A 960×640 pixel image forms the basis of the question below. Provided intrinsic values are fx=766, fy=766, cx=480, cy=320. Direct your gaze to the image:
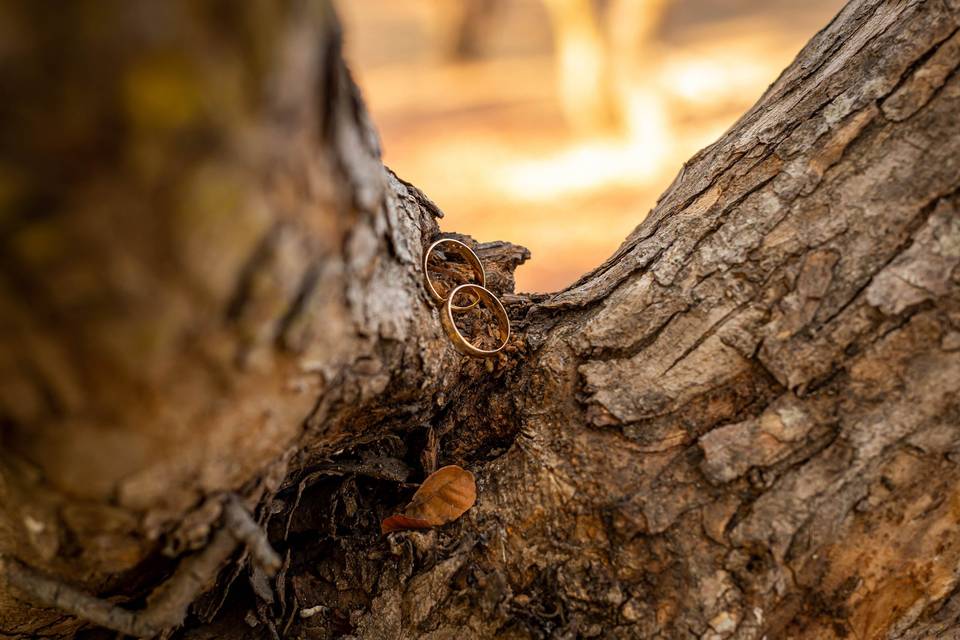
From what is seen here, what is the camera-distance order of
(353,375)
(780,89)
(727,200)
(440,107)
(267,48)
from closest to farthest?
(267,48), (353,375), (727,200), (780,89), (440,107)

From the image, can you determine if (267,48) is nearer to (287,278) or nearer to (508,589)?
(287,278)

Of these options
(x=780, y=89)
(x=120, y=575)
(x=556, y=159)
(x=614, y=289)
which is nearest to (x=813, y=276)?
(x=614, y=289)

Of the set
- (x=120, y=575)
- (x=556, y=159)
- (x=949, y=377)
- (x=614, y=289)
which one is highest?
(x=556, y=159)

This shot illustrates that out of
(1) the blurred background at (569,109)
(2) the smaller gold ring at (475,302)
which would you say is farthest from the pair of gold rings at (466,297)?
(1) the blurred background at (569,109)

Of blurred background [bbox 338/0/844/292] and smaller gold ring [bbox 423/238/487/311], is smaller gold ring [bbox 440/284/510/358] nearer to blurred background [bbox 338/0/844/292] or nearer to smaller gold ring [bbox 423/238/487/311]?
smaller gold ring [bbox 423/238/487/311]

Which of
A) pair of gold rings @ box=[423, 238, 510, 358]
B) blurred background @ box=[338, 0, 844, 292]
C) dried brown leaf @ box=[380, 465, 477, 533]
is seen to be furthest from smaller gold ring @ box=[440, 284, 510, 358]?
blurred background @ box=[338, 0, 844, 292]

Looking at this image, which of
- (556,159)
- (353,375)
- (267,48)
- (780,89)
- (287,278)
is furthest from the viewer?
(556,159)
